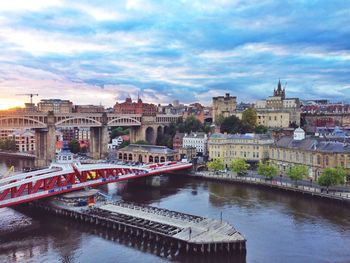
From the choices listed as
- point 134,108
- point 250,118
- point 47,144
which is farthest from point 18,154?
point 250,118

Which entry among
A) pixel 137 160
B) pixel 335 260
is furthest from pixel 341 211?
pixel 137 160

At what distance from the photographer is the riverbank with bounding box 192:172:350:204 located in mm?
51781

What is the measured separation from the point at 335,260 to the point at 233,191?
26.8 metres

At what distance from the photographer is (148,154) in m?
88.1

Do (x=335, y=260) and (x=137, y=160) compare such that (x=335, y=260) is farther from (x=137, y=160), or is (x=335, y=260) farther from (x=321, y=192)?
(x=137, y=160)

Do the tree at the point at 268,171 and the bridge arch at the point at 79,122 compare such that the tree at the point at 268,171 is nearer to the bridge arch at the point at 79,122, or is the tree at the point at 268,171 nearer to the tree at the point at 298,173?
the tree at the point at 298,173

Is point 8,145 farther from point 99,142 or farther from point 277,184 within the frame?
point 277,184

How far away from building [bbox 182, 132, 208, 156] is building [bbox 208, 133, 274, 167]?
8.97 metres

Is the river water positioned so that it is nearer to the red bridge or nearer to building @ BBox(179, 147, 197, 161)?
the red bridge

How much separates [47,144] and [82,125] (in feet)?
35.5

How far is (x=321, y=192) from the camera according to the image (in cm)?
5381

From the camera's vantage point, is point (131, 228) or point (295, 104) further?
point (295, 104)

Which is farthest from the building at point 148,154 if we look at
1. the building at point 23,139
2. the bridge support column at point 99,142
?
the building at point 23,139

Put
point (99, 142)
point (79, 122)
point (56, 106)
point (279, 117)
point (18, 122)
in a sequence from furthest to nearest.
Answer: point (56, 106) → point (279, 117) → point (99, 142) → point (79, 122) → point (18, 122)
